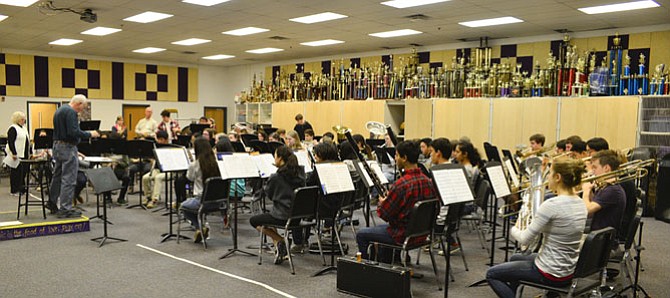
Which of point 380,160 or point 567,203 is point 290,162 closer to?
point 567,203

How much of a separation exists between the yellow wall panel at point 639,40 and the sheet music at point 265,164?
7.39 metres

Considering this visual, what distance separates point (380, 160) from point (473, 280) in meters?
3.70

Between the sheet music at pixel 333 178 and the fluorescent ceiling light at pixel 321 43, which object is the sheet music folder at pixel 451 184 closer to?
the sheet music at pixel 333 178

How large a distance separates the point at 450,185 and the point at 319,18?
239 inches

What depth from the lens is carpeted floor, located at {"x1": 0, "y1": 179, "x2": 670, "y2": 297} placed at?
4.37 meters

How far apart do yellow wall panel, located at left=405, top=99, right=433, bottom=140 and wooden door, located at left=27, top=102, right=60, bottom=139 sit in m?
10.2

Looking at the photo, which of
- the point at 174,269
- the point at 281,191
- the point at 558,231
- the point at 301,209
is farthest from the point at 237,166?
the point at 558,231

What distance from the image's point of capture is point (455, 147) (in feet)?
20.6

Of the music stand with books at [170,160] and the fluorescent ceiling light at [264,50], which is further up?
the fluorescent ceiling light at [264,50]

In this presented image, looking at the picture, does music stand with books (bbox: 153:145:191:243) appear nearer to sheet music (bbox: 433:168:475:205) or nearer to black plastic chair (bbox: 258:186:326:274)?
black plastic chair (bbox: 258:186:326:274)

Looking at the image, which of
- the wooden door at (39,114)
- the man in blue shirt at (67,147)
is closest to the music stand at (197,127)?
the man in blue shirt at (67,147)

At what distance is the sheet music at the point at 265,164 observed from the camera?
A: 574 centimetres

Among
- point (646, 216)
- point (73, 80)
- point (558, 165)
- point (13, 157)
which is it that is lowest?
point (646, 216)

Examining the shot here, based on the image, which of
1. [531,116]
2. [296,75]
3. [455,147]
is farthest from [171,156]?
[296,75]
